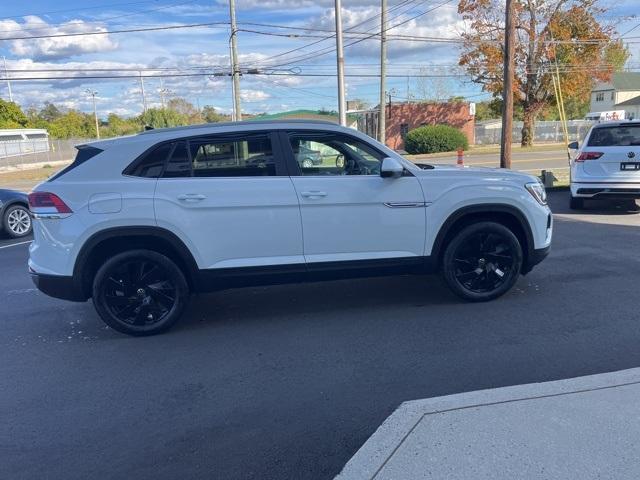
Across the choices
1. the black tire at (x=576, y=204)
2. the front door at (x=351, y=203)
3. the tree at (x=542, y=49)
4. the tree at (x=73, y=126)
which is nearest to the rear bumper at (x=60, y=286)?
the front door at (x=351, y=203)

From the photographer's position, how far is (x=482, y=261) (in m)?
5.58

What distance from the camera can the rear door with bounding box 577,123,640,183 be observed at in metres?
10.0

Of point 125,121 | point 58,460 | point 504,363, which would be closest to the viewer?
point 58,460

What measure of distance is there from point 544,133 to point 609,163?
2134 inches

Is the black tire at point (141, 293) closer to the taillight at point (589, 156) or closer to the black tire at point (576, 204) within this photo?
the taillight at point (589, 156)

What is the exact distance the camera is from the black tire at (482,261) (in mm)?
5465

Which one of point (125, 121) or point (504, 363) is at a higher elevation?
point (125, 121)

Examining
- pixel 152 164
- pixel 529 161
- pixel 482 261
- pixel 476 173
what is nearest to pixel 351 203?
pixel 476 173

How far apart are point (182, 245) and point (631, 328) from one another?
4.00 metres

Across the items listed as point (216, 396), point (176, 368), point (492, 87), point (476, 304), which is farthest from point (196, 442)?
point (492, 87)

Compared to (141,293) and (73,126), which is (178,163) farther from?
(73,126)

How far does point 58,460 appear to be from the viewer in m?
3.19

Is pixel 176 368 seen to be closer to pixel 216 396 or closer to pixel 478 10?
pixel 216 396

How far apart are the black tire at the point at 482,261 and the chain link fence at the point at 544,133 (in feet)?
159
